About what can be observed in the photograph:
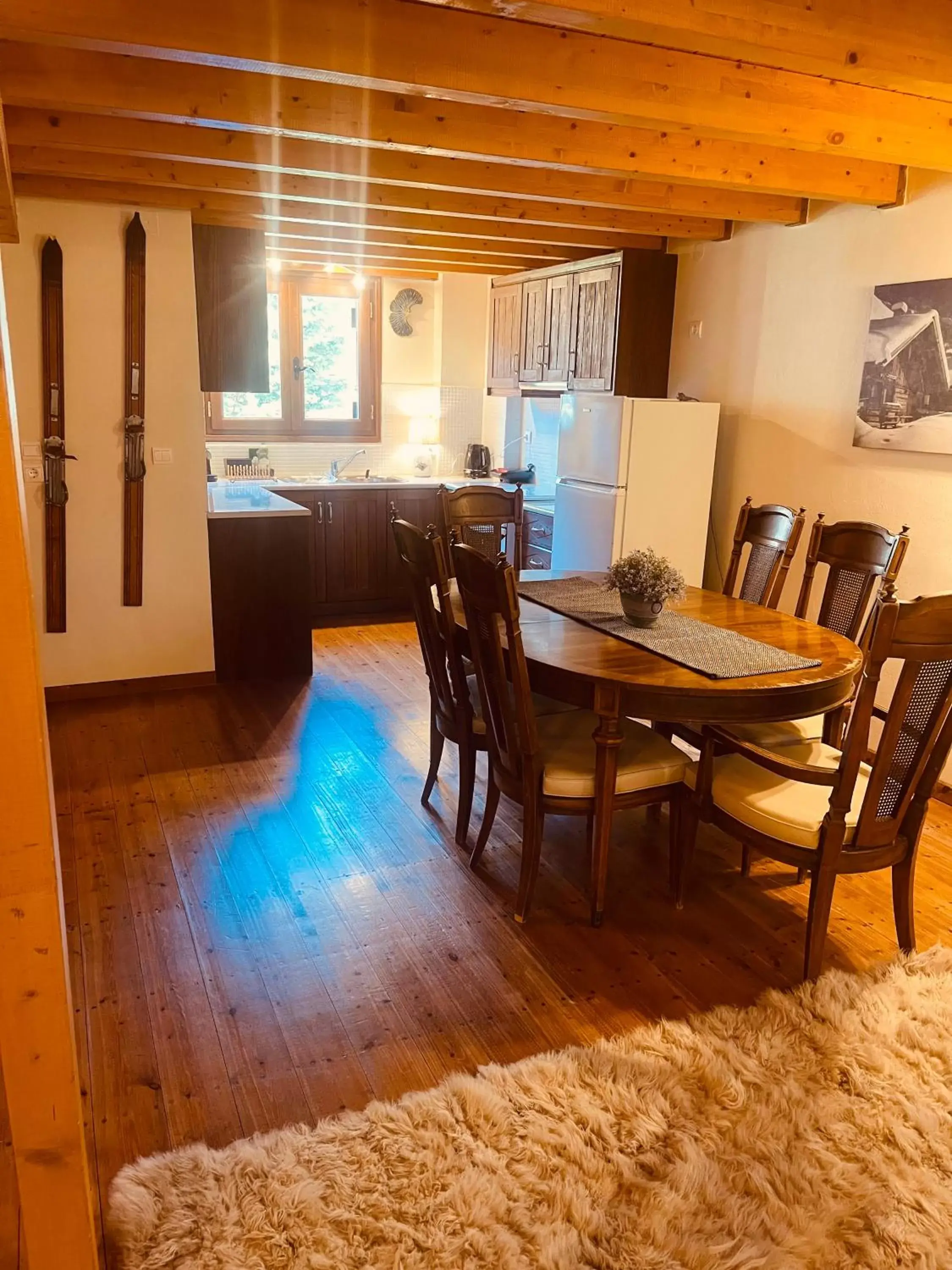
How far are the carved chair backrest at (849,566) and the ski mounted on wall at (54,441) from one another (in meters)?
3.42

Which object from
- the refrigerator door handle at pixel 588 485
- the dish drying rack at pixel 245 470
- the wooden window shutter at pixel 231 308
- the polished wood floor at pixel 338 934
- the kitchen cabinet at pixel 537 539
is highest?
the wooden window shutter at pixel 231 308

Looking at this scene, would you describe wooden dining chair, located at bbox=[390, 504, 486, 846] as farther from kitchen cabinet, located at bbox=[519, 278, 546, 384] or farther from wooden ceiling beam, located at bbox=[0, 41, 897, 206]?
kitchen cabinet, located at bbox=[519, 278, 546, 384]

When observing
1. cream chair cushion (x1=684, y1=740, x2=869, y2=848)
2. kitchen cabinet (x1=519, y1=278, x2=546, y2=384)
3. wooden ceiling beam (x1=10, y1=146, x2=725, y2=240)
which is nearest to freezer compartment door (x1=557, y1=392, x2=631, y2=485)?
kitchen cabinet (x1=519, y1=278, x2=546, y2=384)

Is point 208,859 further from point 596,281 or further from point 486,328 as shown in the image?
point 486,328

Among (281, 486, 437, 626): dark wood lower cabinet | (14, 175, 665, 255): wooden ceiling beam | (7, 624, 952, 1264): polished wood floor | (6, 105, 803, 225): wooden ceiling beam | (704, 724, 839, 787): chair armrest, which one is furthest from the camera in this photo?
(281, 486, 437, 626): dark wood lower cabinet

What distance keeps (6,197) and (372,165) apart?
4.63ft

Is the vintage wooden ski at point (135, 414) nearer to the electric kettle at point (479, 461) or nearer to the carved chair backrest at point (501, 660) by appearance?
the carved chair backrest at point (501, 660)

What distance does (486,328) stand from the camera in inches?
271

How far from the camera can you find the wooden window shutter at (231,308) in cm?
457

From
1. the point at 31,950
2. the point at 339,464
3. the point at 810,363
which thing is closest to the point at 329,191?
the point at 810,363

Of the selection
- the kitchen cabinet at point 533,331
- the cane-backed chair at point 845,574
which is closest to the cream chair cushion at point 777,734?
the cane-backed chair at point 845,574

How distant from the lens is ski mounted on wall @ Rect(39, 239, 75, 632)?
162 inches

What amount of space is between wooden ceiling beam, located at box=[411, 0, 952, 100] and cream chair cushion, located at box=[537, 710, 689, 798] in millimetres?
1893

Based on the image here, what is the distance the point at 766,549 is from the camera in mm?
3762
